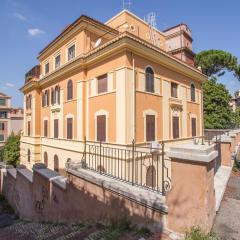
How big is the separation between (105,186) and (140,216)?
1416mm

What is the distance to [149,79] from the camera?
14.5 metres

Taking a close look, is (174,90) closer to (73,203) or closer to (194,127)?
(194,127)

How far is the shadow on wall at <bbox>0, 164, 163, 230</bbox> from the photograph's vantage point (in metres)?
4.93

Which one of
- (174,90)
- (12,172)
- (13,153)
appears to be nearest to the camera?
(174,90)

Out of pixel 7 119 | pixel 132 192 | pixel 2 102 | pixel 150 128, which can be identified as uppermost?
pixel 2 102

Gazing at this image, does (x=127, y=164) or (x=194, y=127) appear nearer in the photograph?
(x=127, y=164)

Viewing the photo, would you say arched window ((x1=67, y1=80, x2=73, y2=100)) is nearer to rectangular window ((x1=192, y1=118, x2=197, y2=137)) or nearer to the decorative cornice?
the decorative cornice

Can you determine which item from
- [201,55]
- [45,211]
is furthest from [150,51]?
[201,55]

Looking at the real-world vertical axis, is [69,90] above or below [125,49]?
below

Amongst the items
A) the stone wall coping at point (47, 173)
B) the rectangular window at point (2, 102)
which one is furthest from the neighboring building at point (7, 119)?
the stone wall coping at point (47, 173)

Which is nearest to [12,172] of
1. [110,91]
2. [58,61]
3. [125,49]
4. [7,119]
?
[58,61]

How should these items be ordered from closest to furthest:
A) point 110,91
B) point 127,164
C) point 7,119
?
point 127,164
point 110,91
point 7,119

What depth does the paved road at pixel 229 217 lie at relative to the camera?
416cm

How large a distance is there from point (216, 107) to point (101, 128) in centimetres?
1849
